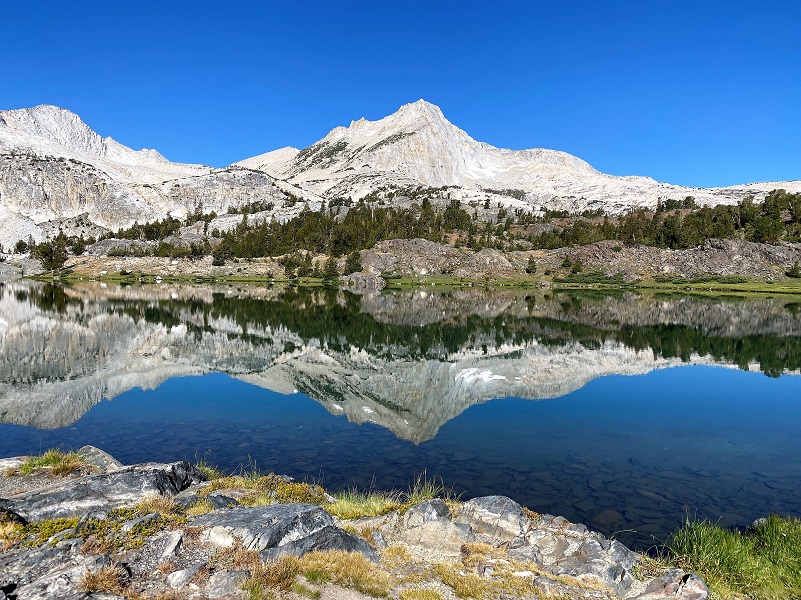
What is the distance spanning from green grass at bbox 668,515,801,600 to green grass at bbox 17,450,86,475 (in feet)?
65.9

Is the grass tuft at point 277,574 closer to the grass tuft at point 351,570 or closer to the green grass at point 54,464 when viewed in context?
the grass tuft at point 351,570

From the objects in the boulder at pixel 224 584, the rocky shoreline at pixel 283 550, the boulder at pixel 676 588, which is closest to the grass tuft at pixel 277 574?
the rocky shoreline at pixel 283 550

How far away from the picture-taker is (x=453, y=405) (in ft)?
108

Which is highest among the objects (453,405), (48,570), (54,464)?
(48,570)

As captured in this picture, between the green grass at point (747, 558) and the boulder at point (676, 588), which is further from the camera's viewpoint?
the green grass at point (747, 558)

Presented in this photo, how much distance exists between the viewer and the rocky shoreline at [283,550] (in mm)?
10766

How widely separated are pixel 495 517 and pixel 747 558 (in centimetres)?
660

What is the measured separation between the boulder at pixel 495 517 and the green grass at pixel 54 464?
46.1 ft

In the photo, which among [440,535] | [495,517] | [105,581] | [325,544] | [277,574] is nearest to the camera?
[105,581]

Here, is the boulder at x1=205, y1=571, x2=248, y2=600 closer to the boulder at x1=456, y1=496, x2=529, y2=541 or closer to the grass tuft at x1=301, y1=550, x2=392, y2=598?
the grass tuft at x1=301, y1=550, x2=392, y2=598

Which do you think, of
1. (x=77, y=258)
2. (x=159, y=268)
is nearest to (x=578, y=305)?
(x=159, y=268)

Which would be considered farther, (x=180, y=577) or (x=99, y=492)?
(x=99, y=492)

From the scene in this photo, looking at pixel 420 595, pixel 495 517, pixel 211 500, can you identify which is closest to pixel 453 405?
pixel 495 517

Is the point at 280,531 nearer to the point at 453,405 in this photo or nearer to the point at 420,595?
the point at 420,595
